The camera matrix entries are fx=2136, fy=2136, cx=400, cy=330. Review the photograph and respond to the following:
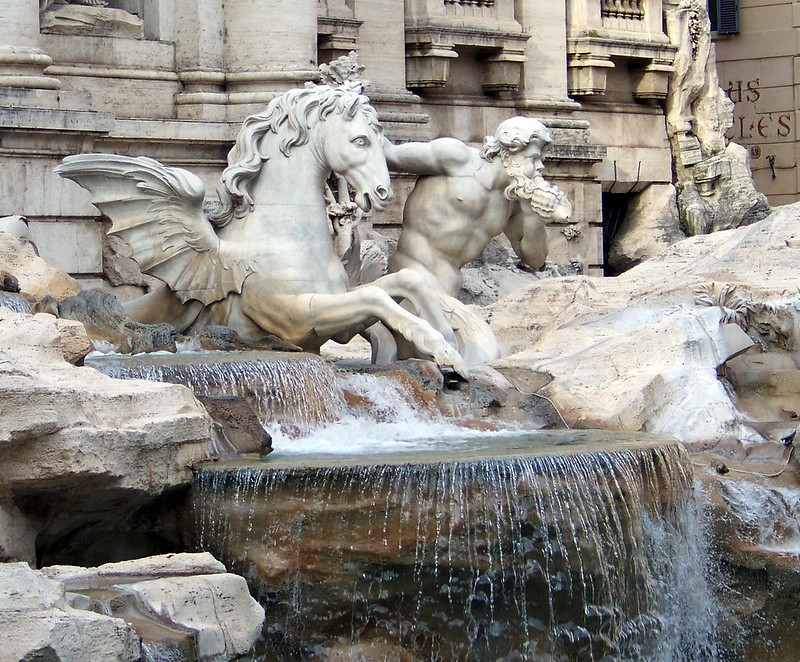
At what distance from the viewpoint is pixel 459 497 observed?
9.06 meters

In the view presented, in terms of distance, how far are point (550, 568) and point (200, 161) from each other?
6195 millimetres

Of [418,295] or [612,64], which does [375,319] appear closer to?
[418,295]

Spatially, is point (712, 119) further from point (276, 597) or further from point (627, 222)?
point (276, 597)

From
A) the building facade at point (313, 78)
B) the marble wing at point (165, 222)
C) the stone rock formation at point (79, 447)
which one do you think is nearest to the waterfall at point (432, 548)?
the stone rock formation at point (79, 447)

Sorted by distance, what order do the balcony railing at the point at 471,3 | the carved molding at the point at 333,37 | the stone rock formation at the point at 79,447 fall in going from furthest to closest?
the balcony railing at the point at 471,3 → the carved molding at the point at 333,37 → the stone rock formation at the point at 79,447

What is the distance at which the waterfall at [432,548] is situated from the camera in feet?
29.4

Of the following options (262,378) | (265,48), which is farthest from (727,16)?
(262,378)

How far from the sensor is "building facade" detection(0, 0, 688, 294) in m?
13.6

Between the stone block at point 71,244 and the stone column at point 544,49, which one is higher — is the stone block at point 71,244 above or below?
below

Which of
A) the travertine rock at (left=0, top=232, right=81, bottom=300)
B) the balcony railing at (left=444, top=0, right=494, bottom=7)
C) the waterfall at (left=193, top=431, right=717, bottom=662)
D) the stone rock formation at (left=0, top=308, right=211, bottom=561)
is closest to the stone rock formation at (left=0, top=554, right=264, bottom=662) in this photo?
the stone rock formation at (left=0, top=308, right=211, bottom=561)

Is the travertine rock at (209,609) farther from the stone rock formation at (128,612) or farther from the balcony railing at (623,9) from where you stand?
the balcony railing at (623,9)

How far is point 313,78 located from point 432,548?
6656 millimetres

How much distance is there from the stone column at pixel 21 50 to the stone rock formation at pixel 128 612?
6063 mm

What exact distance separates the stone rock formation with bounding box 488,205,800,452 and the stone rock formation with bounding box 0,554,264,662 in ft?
12.9
